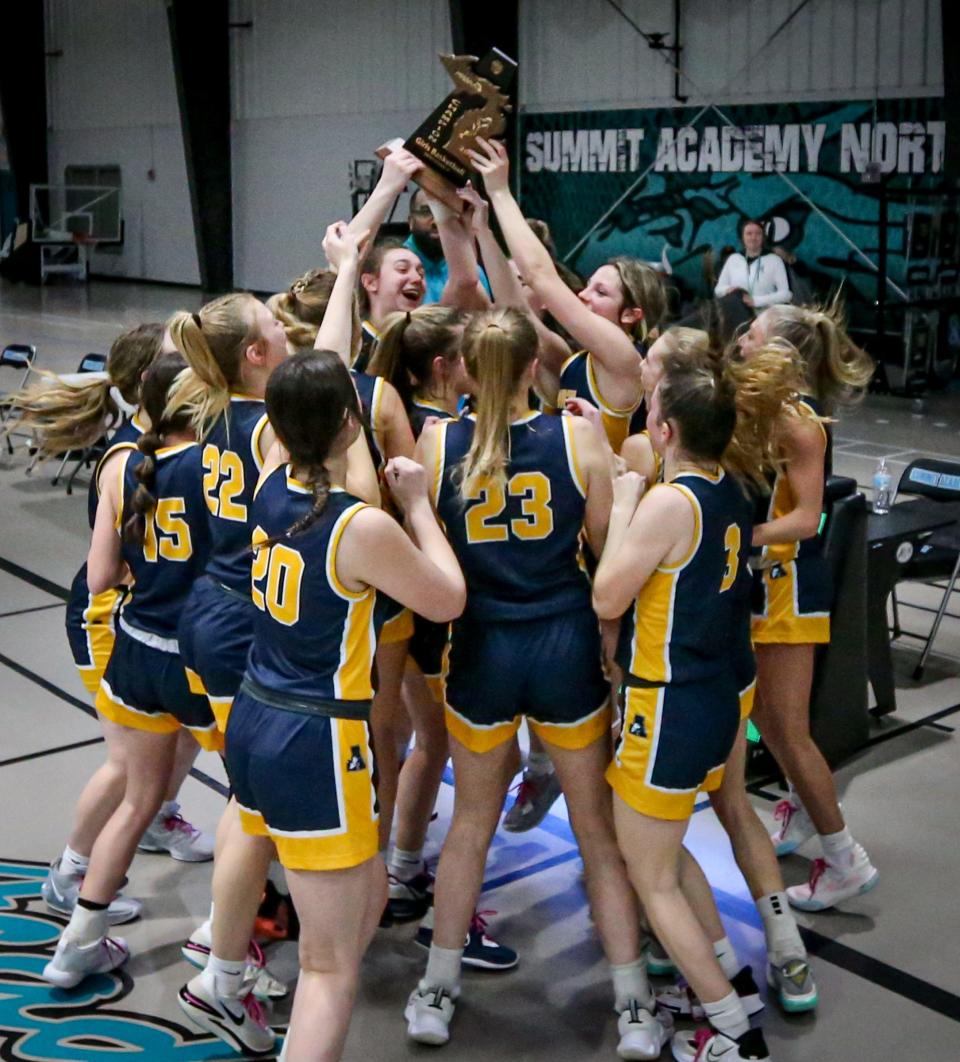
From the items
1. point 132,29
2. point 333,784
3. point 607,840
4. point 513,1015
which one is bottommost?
point 513,1015

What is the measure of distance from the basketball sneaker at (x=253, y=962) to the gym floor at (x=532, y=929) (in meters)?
0.05

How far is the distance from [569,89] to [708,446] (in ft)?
53.3

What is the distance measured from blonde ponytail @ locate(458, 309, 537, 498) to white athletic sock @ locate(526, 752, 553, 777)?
1745mm

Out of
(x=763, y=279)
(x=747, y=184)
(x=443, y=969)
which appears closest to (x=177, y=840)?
(x=443, y=969)

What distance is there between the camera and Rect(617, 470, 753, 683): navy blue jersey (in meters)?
3.01

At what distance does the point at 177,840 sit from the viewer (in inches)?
168

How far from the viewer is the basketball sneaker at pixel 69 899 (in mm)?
3857

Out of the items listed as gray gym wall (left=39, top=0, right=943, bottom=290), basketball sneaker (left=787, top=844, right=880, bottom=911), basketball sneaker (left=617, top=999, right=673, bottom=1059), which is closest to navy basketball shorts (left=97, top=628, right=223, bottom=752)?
basketball sneaker (left=617, top=999, right=673, bottom=1059)

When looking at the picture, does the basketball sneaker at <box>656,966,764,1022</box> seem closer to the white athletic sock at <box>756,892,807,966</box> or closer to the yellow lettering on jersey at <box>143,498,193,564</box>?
the white athletic sock at <box>756,892,807,966</box>

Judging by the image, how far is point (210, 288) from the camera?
2378 centimetres

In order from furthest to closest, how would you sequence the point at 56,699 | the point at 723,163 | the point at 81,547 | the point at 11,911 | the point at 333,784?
the point at 723,163 < the point at 81,547 < the point at 56,699 < the point at 11,911 < the point at 333,784

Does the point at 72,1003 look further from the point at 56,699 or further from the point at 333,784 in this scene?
the point at 56,699

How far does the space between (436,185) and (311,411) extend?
4.31 feet

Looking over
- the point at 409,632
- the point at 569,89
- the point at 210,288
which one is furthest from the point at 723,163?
the point at 409,632
